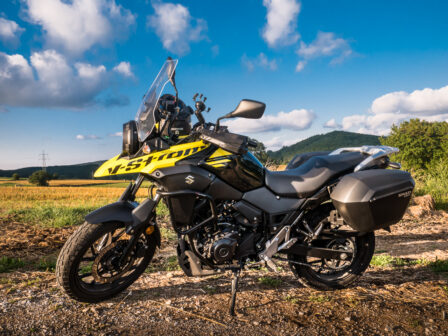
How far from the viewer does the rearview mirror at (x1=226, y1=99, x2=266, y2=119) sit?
273 centimetres

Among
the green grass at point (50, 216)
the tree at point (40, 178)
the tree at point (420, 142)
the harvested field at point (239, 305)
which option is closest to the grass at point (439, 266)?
the harvested field at point (239, 305)

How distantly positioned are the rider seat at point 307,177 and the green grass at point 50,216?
19.7 ft

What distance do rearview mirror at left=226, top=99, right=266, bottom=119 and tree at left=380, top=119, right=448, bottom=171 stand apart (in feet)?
99.8

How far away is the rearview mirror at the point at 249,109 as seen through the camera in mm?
2727

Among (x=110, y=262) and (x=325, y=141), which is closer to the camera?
(x=110, y=262)

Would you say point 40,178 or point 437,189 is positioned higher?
point 40,178

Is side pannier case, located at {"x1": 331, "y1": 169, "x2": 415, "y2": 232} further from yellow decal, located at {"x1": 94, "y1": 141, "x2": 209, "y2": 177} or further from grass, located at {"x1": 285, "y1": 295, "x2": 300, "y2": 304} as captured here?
yellow decal, located at {"x1": 94, "y1": 141, "x2": 209, "y2": 177}

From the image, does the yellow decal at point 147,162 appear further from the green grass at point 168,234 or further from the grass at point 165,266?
the green grass at point 168,234

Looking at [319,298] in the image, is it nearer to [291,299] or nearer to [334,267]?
[291,299]

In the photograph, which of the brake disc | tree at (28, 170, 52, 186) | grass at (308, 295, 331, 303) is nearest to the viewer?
the brake disc

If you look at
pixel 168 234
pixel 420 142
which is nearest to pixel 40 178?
pixel 168 234

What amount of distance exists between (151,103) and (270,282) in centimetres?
242

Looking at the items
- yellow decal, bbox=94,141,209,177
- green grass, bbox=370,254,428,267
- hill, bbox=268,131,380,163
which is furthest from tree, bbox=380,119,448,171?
hill, bbox=268,131,380,163

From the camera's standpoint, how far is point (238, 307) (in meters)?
3.05
